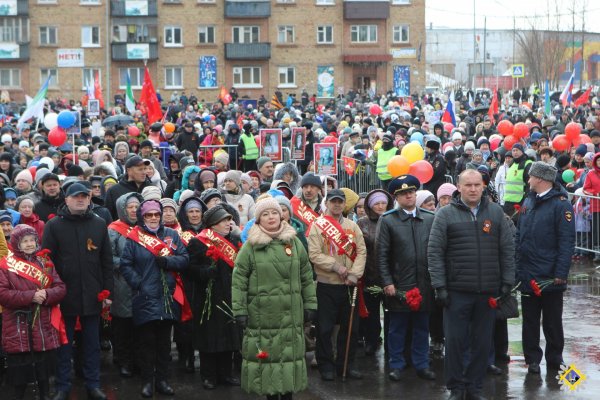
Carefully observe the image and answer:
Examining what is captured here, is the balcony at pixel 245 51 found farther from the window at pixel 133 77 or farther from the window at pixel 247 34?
the window at pixel 133 77

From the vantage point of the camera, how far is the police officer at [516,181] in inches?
699

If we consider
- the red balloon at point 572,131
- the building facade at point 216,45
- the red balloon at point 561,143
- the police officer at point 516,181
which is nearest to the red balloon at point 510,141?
the red balloon at point 561,143

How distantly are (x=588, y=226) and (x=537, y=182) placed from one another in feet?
24.4

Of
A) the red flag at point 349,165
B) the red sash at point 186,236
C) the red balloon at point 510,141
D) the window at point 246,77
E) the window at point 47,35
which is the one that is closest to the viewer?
the red sash at point 186,236

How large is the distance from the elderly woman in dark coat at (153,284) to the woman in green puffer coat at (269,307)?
4.30 feet

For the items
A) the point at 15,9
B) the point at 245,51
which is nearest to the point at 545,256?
the point at 245,51

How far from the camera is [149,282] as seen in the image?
31.8 ft

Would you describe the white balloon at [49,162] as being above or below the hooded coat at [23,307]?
above

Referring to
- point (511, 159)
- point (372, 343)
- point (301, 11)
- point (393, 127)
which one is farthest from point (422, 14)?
point (372, 343)

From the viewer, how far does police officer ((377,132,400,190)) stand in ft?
65.7

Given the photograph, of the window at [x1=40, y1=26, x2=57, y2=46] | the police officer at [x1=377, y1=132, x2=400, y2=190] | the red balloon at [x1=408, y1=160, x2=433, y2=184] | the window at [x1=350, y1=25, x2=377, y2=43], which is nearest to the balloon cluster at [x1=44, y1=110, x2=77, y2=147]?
the police officer at [x1=377, y1=132, x2=400, y2=190]

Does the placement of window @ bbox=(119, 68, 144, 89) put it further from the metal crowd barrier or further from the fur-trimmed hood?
the fur-trimmed hood

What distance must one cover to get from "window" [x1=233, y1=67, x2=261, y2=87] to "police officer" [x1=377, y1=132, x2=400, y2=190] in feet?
175

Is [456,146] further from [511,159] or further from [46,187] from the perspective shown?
[46,187]
